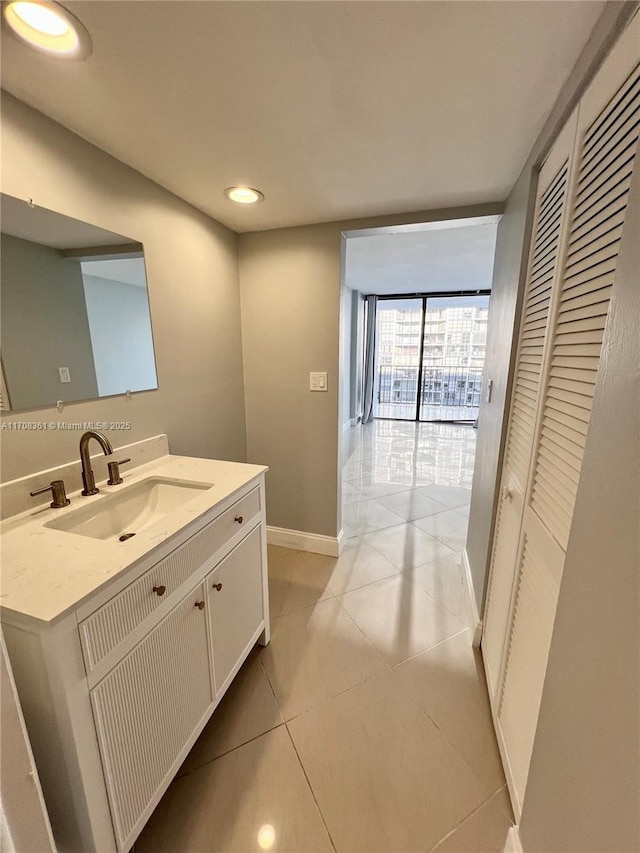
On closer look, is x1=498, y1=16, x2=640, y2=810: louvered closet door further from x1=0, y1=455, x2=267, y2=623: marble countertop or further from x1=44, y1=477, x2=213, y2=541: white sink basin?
x1=44, y1=477, x2=213, y2=541: white sink basin

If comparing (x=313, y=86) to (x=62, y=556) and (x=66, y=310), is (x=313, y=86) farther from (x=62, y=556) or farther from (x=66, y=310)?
(x=62, y=556)

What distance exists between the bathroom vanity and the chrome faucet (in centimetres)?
3

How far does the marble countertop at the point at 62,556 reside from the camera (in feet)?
2.36

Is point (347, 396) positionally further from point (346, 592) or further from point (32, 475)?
point (32, 475)

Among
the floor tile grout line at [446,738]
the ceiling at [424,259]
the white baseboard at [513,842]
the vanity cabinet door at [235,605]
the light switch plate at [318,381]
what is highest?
the ceiling at [424,259]

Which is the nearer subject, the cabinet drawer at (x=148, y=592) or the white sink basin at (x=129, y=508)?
the cabinet drawer at (x=148, y=592)

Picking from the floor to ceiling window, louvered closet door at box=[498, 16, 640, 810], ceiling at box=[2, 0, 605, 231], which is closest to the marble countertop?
louvered closet door at box=[498, 16, 640, 810]

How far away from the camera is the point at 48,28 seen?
0.83m

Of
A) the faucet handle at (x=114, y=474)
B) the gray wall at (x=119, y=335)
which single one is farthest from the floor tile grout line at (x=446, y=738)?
the gray wall at (x=119, y=335)

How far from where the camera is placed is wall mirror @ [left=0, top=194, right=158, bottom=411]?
Result: 107 centimetres

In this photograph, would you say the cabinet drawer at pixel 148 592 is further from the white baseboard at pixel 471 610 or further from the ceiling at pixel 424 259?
the ceiling at pixel 424 259

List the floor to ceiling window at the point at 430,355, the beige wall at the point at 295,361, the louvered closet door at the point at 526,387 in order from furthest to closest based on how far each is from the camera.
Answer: the floor to ceiling window at the point at 430,355, the beige wall at the point at 295,361, the louvered closet door at the point at 526,387

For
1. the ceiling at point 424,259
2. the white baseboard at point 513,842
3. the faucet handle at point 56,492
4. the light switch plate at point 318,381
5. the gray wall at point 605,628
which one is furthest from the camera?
the ceiling at point 424,259

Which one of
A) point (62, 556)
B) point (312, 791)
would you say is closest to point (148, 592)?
point (62, 556)
